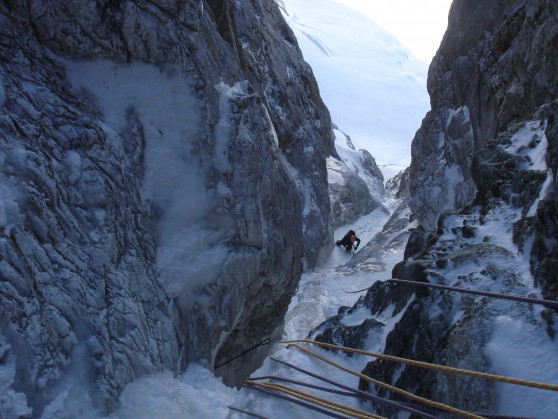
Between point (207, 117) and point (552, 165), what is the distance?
514 cm

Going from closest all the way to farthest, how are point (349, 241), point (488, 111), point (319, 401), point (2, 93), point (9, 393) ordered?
1. point (9, 393)
2. point (319, 401)
3. point (2, 93)
4. point (488, 111)
5. point (349, 241)

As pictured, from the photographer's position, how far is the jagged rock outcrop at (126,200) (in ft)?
16.0

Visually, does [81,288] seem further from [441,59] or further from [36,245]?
[441,59]

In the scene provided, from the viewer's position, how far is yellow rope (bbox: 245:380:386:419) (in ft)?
13.4

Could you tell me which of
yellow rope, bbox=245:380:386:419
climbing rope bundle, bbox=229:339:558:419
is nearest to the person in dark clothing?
climbing rope bundle, bbox=229:339:558:419

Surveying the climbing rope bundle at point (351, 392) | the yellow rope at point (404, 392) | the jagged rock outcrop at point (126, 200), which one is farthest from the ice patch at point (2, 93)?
the yellow rope at point (404, 392)

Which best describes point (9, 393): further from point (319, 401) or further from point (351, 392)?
point (351, 392)

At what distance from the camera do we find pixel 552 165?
5.29m

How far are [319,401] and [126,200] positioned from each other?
385 centimetres

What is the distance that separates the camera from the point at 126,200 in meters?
6.70

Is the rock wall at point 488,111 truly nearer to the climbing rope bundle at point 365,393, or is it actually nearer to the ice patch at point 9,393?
the climbing rope bundle at point 365,393

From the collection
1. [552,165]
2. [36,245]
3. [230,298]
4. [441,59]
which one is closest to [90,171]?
[36,245]

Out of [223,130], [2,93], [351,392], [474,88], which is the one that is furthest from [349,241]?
[2,93]

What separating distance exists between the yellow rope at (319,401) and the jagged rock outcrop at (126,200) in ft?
5.48
